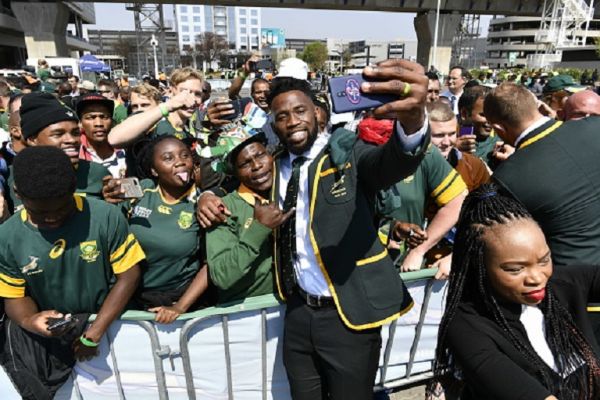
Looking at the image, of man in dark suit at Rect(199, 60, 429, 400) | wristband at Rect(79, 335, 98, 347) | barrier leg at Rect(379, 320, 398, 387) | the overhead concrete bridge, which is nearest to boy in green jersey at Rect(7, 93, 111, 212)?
wristband at Rect(79, 335, 98, 347)

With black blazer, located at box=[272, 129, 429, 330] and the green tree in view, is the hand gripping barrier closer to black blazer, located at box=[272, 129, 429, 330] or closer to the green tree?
black blazer, located at box=[272, 129, 429, 330]

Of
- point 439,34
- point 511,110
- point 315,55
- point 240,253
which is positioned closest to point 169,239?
point 240,253

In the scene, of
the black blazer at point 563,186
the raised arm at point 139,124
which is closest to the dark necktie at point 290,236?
the black blazer at point 563,186

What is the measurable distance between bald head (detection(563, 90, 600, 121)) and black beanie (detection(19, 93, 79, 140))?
12.5 ft

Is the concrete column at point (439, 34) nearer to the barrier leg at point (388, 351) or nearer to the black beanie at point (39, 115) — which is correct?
the barrier leg at point (388, 351)

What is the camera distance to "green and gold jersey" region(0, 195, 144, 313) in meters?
2.01

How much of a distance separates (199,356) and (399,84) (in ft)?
6.28

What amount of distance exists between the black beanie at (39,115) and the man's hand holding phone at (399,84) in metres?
2.06

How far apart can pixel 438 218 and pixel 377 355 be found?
1.01 metres

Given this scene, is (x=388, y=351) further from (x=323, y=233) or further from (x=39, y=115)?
(x=39, y=115)

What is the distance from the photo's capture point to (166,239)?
244 centimetres

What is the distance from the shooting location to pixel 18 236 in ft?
6.56

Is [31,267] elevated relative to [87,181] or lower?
lower

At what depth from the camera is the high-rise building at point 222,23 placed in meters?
124
